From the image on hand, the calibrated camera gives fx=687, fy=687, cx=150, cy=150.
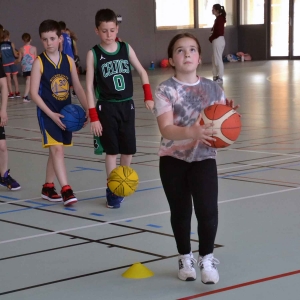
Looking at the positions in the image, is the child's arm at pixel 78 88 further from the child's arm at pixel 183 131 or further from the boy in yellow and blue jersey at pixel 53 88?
the child's arm at pixel 183 131

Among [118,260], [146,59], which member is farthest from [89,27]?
[118,260]

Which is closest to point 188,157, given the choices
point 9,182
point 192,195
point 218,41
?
point 192,195

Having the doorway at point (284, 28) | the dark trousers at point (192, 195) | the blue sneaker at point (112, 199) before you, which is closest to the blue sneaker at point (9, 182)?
the blue sneaker at point (112, 199)

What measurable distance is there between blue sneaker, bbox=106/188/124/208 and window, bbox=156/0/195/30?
22.1 m

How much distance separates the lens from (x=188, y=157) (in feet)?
11.8

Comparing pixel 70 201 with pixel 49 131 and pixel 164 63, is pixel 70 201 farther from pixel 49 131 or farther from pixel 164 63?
pixel 164 63

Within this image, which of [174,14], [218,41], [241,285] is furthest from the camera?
[174,14]

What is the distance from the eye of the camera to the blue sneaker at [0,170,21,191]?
246 inches

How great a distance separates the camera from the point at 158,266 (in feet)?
12.8

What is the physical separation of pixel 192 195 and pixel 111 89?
2.05 meters

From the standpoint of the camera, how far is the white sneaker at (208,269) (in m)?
3.56

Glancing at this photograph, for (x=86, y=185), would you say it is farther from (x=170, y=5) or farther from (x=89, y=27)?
(x=170, y=5)

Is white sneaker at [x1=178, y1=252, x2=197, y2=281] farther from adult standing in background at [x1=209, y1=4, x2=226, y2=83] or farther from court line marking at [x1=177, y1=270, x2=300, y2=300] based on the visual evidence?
adult standing in background at [x1=209, y1=4, x2=226, y2=83]

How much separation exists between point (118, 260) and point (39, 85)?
2097mm
